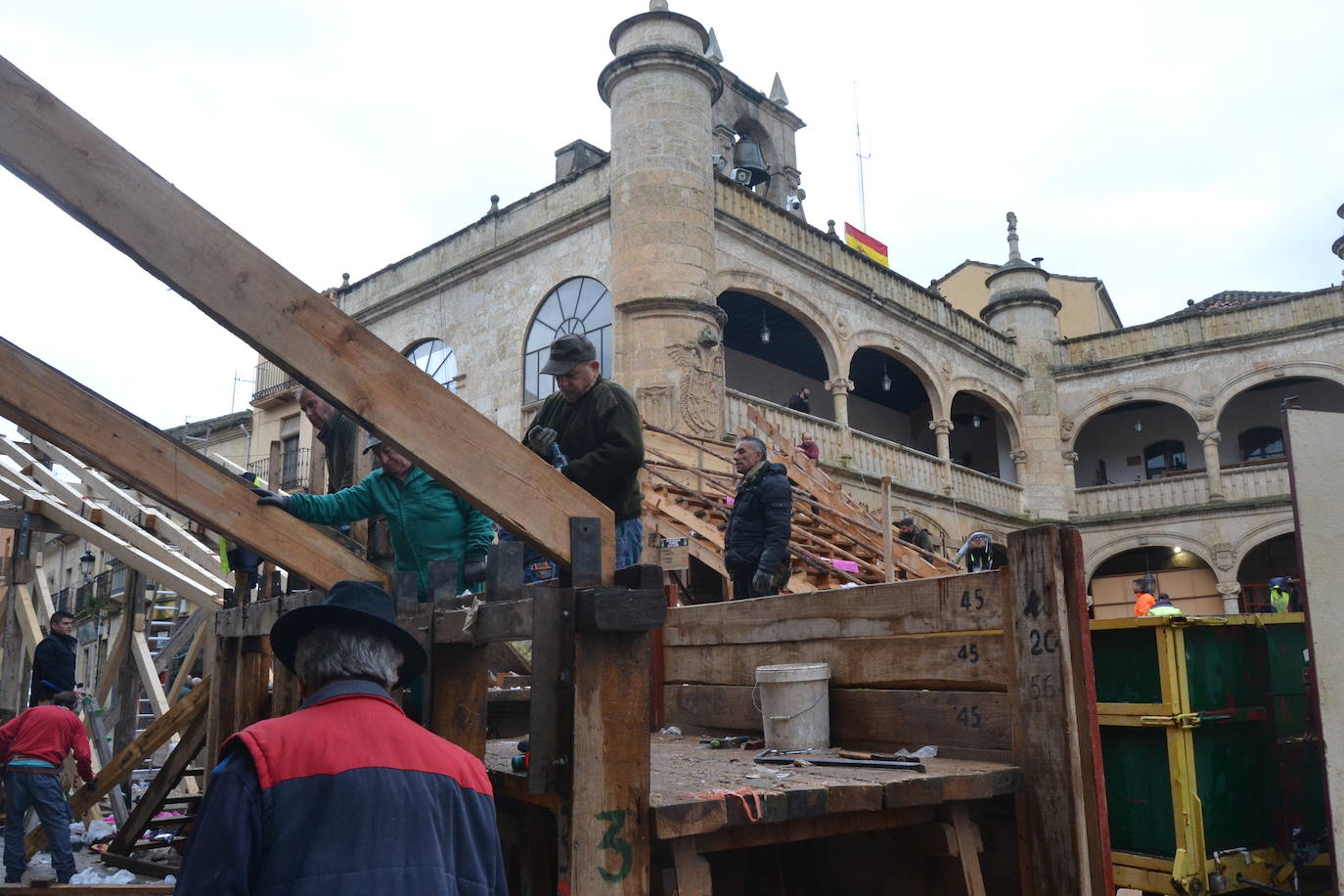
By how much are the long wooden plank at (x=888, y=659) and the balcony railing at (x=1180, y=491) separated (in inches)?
910

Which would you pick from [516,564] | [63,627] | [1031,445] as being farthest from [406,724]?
[1031,445]

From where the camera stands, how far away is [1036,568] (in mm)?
3551

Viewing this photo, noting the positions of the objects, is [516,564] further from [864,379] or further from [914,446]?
[914,446]

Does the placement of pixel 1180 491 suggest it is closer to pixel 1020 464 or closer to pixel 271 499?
pixel 1020 464

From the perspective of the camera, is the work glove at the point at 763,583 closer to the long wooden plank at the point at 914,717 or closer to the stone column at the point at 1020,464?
the long wooden plank at the point at 914,717

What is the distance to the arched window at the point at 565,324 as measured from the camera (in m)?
17.1

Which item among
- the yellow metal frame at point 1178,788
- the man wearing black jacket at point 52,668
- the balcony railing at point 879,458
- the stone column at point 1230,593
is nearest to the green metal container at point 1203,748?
the yellow metal frame at point 1178,788

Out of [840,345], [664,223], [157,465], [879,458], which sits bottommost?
[157,465]

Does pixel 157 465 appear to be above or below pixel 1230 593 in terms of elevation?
below

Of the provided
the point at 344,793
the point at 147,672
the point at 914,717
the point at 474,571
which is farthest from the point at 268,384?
the point at 344,793

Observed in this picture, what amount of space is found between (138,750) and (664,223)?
11.1 m

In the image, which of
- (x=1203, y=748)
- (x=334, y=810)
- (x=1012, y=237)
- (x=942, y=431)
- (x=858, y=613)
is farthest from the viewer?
(x=1012, y=237)

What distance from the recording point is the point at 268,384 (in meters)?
32.0

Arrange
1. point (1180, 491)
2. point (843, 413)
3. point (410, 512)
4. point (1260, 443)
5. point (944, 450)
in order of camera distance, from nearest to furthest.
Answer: point (410, 512) → point (843, 413) → point (944, 450) → point (1180, 491) → point (1260, 443)
